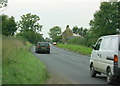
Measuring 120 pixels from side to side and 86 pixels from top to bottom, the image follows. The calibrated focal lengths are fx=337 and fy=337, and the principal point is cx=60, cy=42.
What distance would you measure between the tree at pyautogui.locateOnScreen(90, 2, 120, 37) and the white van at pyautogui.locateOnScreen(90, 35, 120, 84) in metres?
60.4

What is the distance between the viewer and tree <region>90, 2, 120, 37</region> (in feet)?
251

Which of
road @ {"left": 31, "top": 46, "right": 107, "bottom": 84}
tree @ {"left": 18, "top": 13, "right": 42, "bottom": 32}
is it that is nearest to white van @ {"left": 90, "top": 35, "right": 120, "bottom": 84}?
road @ {"left": 31, "top": 46, "right": 107, "bottom": 84}


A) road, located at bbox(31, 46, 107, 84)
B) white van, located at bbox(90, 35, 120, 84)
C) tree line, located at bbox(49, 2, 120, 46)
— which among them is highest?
tree line, located at bbox(49, 2, 120, 46)

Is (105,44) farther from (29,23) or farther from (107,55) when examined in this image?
(29,23)

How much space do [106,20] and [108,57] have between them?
218 feet

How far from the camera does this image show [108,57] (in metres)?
13.4

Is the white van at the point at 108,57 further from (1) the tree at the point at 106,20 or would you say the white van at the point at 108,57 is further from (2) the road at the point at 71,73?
(1) the tree at the point at 106,20

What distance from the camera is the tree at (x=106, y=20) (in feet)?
251

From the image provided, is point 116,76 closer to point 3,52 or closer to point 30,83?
point 30,83

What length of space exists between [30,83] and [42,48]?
35644mm

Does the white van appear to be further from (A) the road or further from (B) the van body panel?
(A) the road

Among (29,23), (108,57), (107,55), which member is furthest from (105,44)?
(29,23)

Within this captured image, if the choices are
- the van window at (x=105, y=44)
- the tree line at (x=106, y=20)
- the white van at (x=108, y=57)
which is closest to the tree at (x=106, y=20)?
the tree line at (x=106, y=20)

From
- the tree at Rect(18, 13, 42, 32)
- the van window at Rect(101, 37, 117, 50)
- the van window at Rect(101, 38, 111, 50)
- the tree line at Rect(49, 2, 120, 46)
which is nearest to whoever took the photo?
the van window at Rect(101, 37, 117, 50)
